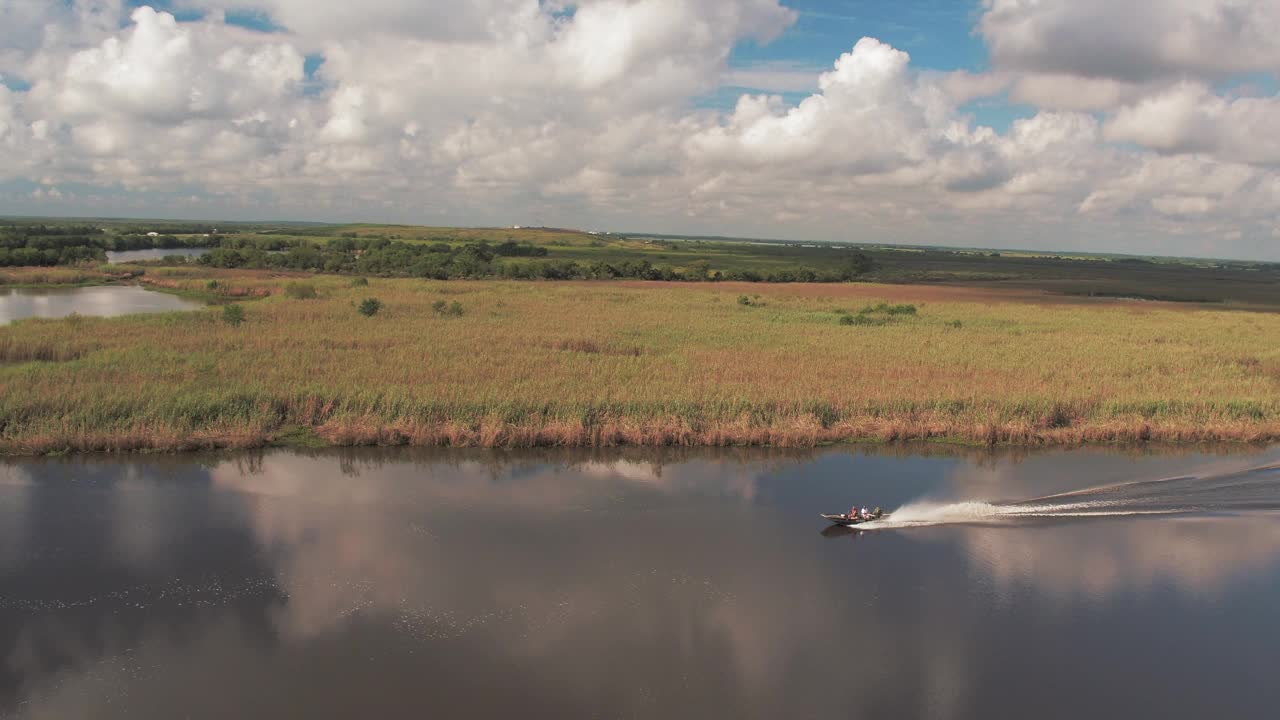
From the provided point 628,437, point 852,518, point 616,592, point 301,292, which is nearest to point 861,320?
point 628,437

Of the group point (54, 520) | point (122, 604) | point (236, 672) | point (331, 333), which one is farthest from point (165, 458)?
point (331, 333)

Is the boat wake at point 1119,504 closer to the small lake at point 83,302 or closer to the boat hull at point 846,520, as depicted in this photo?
the boat hull at point 846,520

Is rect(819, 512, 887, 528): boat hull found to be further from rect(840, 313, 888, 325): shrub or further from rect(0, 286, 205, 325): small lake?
rect(0, 286, 205, 325): small lake

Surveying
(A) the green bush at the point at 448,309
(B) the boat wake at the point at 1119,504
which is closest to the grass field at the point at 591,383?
(A) the green bush at the point at 448,309

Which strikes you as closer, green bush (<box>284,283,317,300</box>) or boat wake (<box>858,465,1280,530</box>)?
boat wake (<box>858,465,1280,530</box>)

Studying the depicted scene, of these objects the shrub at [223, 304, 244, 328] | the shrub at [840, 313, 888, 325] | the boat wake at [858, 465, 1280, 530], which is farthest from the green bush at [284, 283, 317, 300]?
the boat wake at [858, 465, 1280, 530]

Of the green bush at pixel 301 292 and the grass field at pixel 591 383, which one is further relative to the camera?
the green bush at pixel 301 292

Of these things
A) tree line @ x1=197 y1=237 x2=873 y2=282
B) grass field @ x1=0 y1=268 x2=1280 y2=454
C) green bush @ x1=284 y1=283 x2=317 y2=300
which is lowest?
grass field @ x1=0 y1=268 x2=1280 y2=454
